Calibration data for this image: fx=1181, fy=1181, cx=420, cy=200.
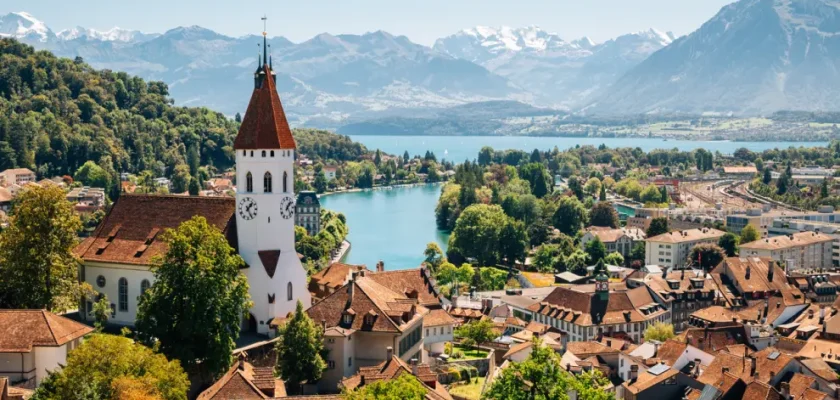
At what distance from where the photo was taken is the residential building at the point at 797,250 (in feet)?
271

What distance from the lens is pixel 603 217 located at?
351ft

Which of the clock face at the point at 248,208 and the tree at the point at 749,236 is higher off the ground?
the clock face at the point at 248,208

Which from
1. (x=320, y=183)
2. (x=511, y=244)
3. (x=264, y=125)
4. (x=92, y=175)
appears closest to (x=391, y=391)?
(x=264, y=125)

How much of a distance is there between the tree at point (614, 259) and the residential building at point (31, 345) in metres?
59.3

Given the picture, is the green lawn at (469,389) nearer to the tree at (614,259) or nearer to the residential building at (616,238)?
the tree at (614,259)

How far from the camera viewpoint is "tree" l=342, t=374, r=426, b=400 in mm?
25047

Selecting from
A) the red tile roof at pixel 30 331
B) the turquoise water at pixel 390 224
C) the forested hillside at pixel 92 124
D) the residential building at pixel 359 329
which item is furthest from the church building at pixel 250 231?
the forested hillside at pixel 92 124

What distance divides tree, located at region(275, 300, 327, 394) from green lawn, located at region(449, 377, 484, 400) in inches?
170

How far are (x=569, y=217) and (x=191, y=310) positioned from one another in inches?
3017

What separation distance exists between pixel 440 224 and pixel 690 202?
3593cm

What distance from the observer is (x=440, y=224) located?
116250mm

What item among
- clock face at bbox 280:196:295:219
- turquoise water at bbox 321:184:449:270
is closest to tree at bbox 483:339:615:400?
clock face at bbox 280:196:295:219

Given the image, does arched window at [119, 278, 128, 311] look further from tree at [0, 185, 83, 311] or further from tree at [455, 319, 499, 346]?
tree at [455, 319, 499, 346]

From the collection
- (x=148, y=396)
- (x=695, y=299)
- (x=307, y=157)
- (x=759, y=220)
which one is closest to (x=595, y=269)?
(x=695, y=299)
